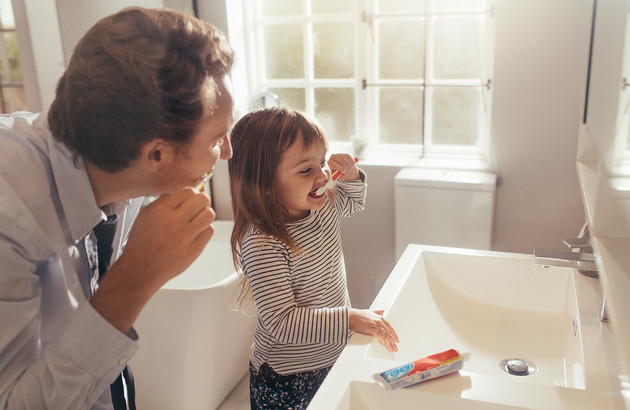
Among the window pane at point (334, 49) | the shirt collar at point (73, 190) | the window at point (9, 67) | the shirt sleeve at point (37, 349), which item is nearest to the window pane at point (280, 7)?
the window pane at point (334, 49)

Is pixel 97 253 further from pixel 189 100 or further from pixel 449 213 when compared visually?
pixel 449 213

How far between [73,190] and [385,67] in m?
2.10

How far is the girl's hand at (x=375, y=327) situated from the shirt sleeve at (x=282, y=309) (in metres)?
0.02

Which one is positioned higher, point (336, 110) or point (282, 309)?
point (336, 110)

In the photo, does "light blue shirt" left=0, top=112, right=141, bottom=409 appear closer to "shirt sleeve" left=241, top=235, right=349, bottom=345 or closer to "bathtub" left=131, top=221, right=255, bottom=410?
"shirt sleeve" left=241, top=235, right=349, bottom=345

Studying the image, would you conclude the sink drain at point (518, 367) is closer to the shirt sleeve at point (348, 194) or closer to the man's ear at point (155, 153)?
the shirt sleeve at point (348, 194)

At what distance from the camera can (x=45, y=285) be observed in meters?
0.85

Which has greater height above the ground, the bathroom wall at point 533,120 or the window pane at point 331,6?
the window pane at point 331,6

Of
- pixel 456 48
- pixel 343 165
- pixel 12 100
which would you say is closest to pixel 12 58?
pixel 12 100

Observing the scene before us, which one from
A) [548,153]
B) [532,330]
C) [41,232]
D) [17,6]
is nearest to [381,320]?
[532,330]

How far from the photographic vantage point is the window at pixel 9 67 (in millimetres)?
2045

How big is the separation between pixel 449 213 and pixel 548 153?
18.8 inches

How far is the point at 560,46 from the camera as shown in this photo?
7.14ft

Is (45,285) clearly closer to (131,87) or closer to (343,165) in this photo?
(131,87)
